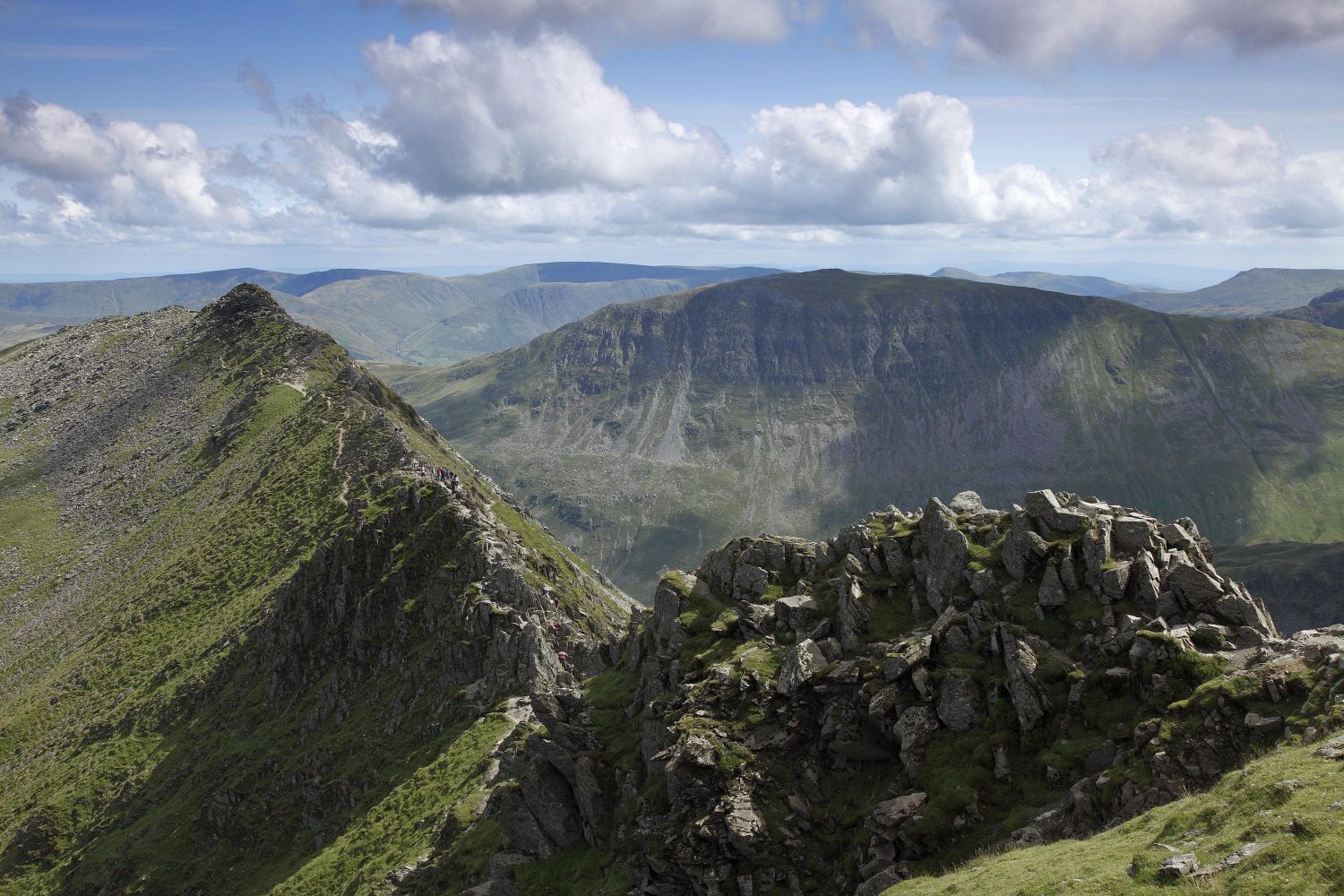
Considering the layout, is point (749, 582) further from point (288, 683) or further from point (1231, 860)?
point (288, 683)

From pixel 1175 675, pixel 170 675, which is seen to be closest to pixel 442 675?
pixel 170 675

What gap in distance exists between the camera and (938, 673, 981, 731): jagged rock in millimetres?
40188

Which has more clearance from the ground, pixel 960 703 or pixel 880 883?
pixel 960 703

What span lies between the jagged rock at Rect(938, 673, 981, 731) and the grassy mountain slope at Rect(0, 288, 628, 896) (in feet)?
114

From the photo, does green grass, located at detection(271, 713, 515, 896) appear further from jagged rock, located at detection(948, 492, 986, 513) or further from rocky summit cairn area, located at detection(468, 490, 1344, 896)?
jagged rock, located at detection(948, 492, 986, 513)

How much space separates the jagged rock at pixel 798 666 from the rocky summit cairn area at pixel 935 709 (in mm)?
143

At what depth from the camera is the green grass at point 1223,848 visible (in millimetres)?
24562

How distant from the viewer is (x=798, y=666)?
152ft

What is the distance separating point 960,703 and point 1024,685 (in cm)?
325

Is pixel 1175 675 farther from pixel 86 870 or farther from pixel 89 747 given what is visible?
pixel 89 747

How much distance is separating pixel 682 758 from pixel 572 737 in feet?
43.5

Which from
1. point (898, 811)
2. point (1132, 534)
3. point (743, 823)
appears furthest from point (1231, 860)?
point (743, 823)

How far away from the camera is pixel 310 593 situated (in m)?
97.9

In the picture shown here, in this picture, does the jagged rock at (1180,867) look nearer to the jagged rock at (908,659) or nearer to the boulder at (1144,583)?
the jagged rock at (908,659)
